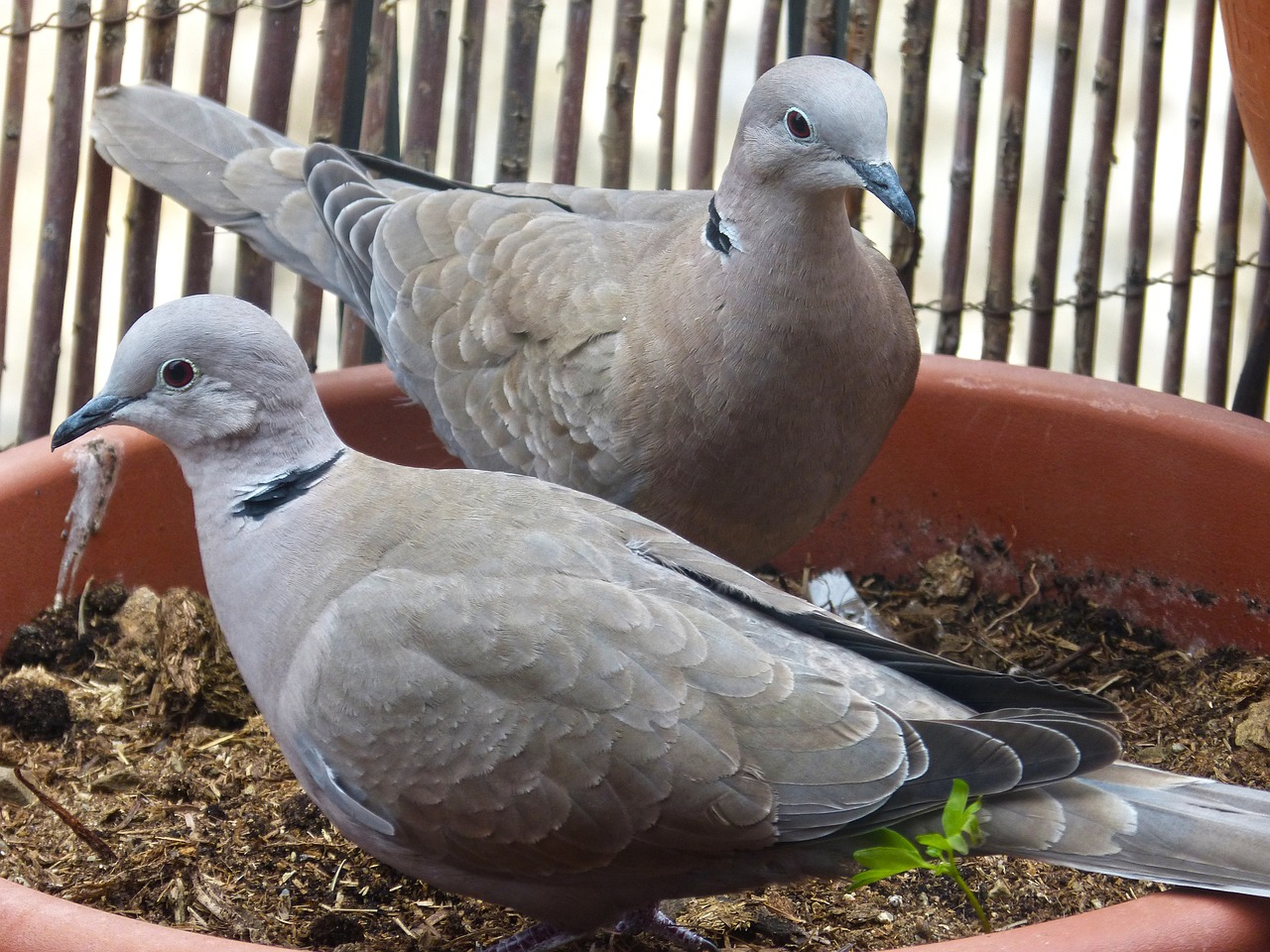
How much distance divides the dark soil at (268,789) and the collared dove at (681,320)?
0.66 metres

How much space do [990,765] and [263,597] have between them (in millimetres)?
1018

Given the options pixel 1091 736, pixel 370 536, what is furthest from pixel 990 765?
pixel 370 536

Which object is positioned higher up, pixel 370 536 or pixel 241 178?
pixel 241 178

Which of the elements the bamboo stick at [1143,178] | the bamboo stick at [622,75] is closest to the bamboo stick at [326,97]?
the bamboo stick at [622,75]

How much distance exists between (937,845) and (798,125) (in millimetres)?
1216

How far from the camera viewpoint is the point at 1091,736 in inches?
74.5

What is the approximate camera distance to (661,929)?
7.79 feet

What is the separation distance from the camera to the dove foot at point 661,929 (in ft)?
7.66

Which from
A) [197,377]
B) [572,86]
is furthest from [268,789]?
[572,86]

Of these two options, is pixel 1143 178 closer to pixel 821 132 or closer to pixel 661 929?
pixel 821 132

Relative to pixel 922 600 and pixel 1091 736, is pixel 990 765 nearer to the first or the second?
pixel 1091 736

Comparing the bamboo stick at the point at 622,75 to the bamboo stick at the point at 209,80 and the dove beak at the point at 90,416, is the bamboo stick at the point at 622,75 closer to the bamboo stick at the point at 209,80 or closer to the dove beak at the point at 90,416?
the bamboo stick at the point at 209,80

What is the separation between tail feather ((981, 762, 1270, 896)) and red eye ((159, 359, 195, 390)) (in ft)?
4.04

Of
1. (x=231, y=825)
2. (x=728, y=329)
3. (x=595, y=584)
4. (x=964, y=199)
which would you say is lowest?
(x=231, y=825)
